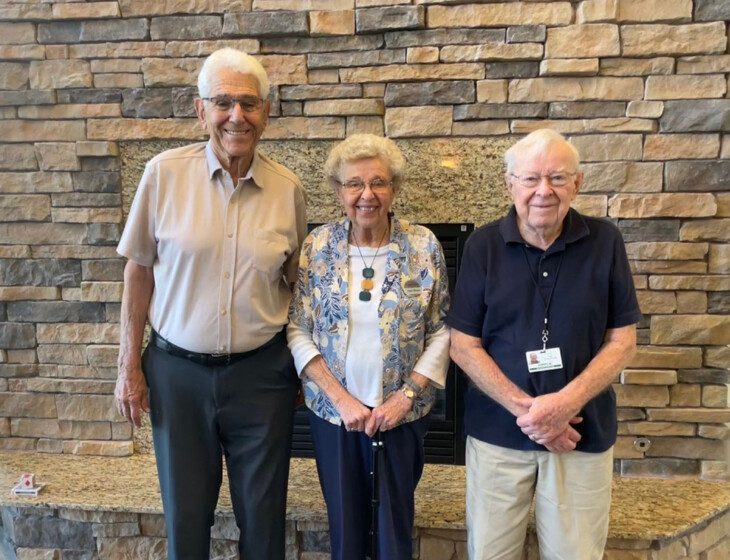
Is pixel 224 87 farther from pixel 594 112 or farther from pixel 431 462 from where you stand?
pixel 431 462

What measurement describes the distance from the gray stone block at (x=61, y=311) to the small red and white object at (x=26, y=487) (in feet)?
1.82

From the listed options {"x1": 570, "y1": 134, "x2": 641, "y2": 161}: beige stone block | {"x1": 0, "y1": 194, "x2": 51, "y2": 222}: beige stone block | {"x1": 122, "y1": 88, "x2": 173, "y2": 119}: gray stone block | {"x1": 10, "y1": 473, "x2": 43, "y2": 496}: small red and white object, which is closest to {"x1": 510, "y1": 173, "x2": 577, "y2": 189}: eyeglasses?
{"x1": 570, "y1": 134, "x2": 641, "y2": 161}: beige stone block

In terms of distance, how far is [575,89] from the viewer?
1.92m

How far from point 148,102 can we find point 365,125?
0.77 metres

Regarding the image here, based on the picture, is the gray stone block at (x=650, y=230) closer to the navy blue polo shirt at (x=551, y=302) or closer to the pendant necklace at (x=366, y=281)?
the navy blue polo shirt at (x=551, y=302)

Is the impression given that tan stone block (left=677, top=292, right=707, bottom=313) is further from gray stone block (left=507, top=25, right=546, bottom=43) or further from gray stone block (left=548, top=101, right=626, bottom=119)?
gray stone block (left=507, top=25, right=546, bottom=43)

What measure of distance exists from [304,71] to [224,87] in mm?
652

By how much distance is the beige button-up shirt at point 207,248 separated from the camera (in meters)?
1.44

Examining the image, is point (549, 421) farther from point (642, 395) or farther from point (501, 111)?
point (501, 111)

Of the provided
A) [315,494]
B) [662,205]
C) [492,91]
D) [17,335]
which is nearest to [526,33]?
[492,91]

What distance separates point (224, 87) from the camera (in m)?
1.41

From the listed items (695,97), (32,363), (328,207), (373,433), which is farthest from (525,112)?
(32,363)

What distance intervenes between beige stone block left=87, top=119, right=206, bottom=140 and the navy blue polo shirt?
1.18 metres

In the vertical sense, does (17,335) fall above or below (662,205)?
below
